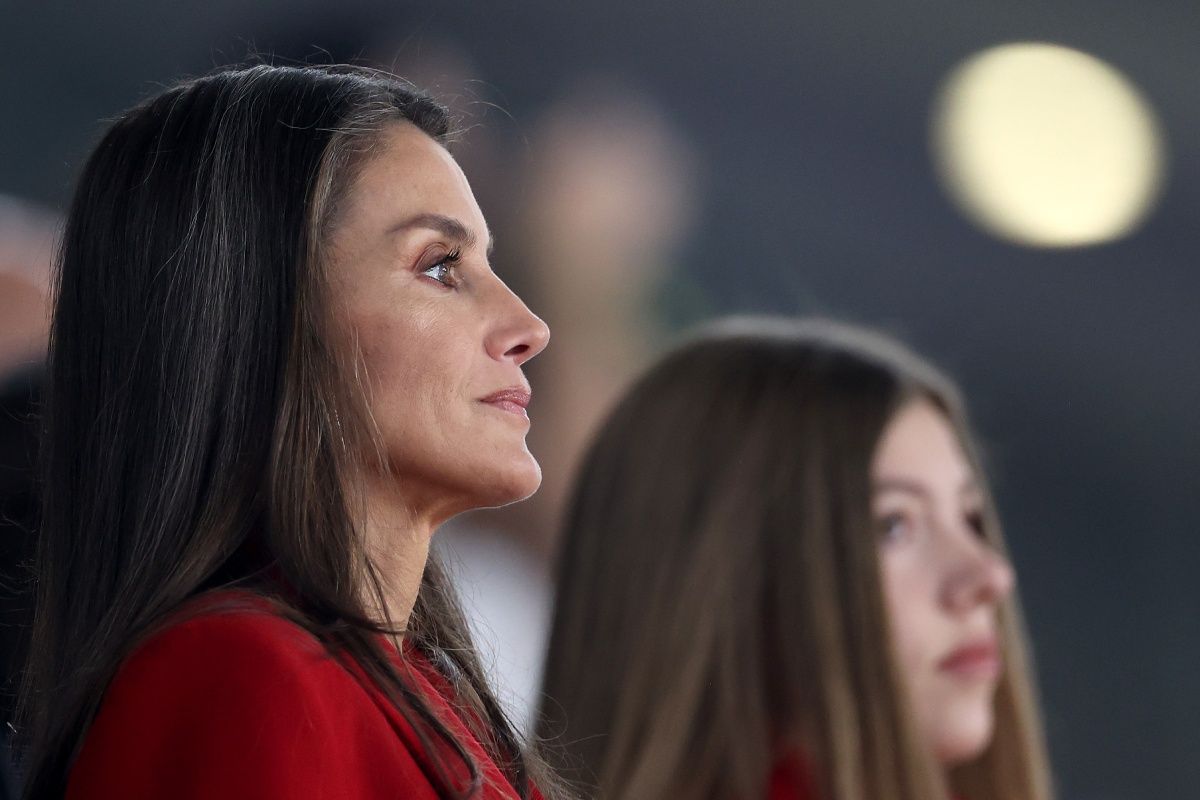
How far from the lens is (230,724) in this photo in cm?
78

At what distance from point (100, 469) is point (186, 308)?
107 mm

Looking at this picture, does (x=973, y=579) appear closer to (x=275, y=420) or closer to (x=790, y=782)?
(x=790, y=782)

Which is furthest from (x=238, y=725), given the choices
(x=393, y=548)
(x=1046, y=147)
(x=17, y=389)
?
(x=1046, y=147)

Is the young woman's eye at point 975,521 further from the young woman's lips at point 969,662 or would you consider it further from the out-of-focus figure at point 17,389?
the out-of-focus figure at point 17,389

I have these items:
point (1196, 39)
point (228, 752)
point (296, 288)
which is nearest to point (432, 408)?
point (296, 288)

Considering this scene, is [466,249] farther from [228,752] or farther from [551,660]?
[551,660]

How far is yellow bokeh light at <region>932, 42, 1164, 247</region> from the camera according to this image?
4.43 meters

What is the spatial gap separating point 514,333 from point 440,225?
80mm

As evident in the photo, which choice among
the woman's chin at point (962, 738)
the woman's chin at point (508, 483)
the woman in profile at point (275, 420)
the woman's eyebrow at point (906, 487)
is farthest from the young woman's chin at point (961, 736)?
the woman's chin at point (508, 483)

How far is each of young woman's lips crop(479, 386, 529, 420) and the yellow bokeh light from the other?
3688 millimetres

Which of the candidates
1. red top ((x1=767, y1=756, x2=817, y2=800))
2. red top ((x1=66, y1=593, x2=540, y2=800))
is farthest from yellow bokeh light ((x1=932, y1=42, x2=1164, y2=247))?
red top ((x1=66, y1=593, x2=540, y2=800))

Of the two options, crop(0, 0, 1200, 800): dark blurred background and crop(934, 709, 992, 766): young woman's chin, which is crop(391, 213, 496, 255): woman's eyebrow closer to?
crop(934, 709, 992, 766): young woman's chin

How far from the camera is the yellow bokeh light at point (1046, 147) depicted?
4.43 metres

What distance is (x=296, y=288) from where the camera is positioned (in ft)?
3.03
